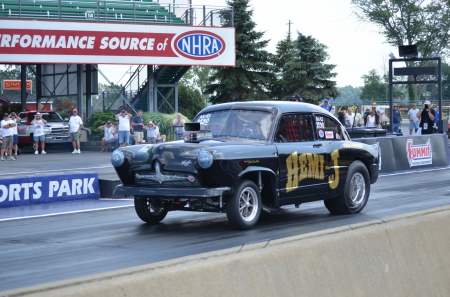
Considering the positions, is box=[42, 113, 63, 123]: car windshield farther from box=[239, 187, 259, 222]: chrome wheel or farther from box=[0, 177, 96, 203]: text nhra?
box=[239, 187, 259, 222]: chrome wheel

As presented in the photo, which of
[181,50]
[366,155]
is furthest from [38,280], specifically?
[181,50]

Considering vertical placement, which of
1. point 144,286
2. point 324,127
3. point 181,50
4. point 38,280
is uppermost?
point 181,50

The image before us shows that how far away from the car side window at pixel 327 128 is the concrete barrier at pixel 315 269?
181 inches

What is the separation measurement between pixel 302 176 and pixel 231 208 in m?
1.38

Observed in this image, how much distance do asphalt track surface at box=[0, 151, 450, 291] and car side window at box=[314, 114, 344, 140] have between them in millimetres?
1180

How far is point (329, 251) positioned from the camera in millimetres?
4832

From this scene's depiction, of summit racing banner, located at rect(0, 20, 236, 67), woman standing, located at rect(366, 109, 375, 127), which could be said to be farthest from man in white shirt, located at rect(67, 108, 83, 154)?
woman standing, located at rect(366, 109, 375, 127)

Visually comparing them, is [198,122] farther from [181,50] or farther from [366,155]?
[181,50]

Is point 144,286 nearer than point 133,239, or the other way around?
point 144,286

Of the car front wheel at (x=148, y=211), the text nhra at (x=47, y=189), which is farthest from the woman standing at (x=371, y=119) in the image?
the car front wheel at (x=148, y=211)

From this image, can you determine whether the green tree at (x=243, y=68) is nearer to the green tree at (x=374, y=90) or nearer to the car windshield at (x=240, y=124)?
the car windshield at (x=240, y=124)

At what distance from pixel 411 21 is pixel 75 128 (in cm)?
4173

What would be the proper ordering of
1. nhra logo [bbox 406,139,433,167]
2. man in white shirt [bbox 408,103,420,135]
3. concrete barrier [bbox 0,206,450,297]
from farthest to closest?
man in white shirt [bbox 408,103,420,135] < nhra logo [bbox 406,139,433,167] < concrete barrier [bbox 0,206,450,297]

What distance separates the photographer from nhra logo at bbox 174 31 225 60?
34.5m
